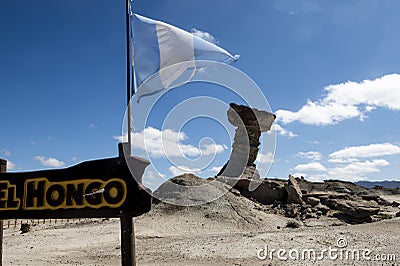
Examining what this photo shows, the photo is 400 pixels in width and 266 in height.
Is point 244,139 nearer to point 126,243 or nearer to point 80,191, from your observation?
point 80,191

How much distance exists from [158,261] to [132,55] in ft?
27.6

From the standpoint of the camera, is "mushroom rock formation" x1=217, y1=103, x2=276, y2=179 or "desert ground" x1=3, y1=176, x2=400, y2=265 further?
"mushroom rock formation" x1=217, y1=103, x2=276, y2=179

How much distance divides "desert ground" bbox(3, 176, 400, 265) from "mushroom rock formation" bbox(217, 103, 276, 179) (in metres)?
15.2

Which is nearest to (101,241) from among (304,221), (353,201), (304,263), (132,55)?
(304,263)

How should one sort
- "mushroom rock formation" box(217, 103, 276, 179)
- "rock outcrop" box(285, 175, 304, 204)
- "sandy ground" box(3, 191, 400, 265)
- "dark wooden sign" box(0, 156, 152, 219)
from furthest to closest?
1. "mushroom rock formation" box(217, 103, 276, 179)
2. "rock outcrop" box(285, 175, 304, 204)
3. "sandy ground" box(3, 191, 400, 265)
4. "dark wooden sign" box(0, 156, 152, 219)

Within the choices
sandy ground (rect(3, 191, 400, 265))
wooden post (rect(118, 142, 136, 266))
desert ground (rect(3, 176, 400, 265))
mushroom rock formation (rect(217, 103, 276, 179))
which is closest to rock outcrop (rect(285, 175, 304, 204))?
mushroom rock formation (rect(217, 103, 276, 179))

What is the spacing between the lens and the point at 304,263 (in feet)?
40.3

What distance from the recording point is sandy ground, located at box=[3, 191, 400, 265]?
1363 centimetres

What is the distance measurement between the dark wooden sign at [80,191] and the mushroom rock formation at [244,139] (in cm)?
3414

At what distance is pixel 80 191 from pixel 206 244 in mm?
10733

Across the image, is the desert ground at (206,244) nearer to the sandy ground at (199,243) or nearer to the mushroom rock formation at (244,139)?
the sandy ground at (199,243)

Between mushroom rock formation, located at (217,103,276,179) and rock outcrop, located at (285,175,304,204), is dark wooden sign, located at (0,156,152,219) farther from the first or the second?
mushroom rock formation, located at (217,103,276,179)

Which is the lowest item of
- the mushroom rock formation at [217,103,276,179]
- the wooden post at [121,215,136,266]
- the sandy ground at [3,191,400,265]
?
the sandy ground at [3,191,400,265]

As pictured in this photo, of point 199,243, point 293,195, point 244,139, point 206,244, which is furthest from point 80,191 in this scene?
point 244,139
